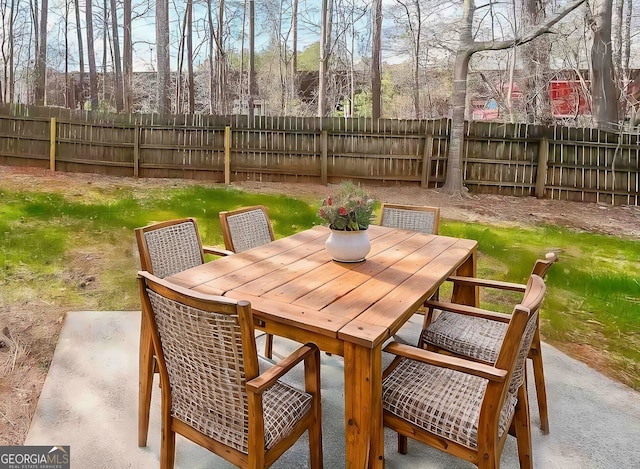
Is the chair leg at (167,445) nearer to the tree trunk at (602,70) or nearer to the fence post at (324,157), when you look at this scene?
the fence post at (324,157)

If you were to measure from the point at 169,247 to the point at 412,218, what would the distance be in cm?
145

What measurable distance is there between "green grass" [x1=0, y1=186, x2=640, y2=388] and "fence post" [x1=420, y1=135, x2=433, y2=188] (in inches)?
63.8

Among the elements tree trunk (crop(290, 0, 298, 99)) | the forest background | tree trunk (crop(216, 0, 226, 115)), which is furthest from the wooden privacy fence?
tree trunk (crop(290, 0, 298, 99))

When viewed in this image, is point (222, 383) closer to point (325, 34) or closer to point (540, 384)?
point (540, 384)

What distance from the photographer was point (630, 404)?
196 cm

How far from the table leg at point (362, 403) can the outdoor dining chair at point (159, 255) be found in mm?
762

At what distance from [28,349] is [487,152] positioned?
6.30 meters

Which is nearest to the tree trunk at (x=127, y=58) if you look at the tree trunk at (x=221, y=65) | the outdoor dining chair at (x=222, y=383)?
the tree trunk at (x=221, y=65)

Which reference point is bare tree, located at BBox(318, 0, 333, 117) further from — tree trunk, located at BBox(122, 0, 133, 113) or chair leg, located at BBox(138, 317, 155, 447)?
chair leg, located at BBox(138, 317, 155, 447)

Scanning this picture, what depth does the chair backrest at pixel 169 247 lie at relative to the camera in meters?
1.90

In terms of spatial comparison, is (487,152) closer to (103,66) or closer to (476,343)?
(476,343)

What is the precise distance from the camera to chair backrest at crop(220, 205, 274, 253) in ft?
7.47

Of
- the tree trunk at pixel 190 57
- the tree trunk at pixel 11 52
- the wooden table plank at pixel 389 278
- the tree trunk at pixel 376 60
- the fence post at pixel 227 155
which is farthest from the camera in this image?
the tree trunk at pixel 190 57

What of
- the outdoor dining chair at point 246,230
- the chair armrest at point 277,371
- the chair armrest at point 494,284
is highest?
the outdoor dining chair at point 246,230
